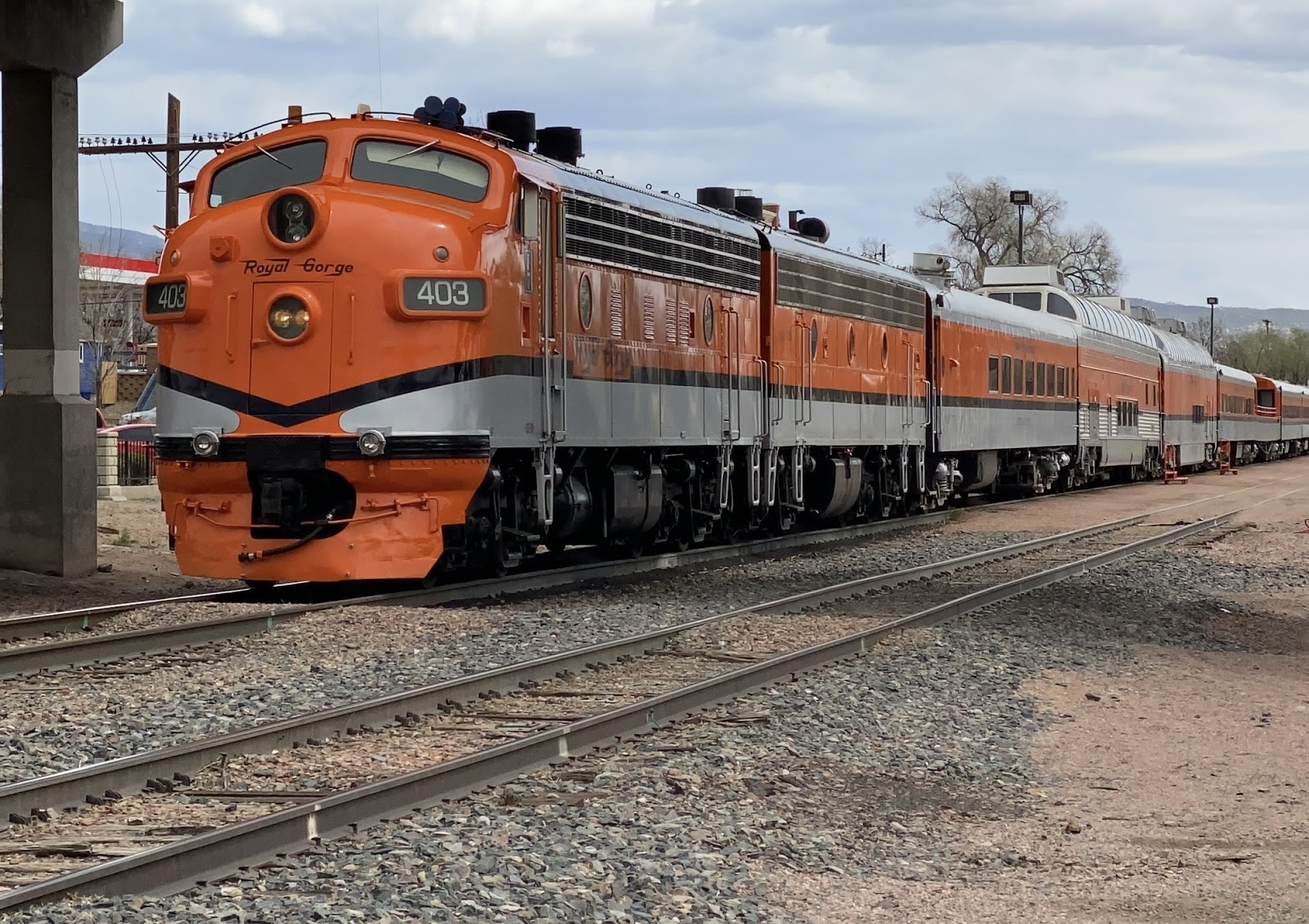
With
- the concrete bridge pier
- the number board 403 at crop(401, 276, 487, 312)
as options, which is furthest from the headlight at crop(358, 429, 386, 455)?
the concrete bridge pier

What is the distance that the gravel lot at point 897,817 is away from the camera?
5.78m

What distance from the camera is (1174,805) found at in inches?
301

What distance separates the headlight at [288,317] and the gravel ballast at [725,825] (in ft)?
16.5

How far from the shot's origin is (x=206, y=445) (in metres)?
13.2

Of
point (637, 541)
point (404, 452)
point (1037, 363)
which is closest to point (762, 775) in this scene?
point (404, 452)

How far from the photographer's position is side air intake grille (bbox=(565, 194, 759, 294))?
49.3 ft

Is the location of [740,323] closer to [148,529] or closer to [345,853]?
[148,529]

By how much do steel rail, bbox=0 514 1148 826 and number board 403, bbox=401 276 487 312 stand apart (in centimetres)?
290

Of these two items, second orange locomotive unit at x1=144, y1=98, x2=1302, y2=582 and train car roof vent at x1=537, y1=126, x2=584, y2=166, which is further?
train car roof vent at x1=537, y1=126, x2=584, y2=166

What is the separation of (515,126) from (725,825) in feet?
31.5

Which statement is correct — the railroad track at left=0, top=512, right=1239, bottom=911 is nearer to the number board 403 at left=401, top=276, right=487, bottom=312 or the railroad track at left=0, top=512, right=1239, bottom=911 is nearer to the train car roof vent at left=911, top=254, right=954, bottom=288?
the number board 403 at left=401, top=276, right=487, bottom=312

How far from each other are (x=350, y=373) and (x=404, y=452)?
746 millimetres

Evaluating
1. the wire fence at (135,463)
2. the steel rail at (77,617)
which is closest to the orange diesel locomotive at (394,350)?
the steel rail at (77,617)

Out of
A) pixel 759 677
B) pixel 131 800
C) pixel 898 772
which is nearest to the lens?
pixel 131 800
